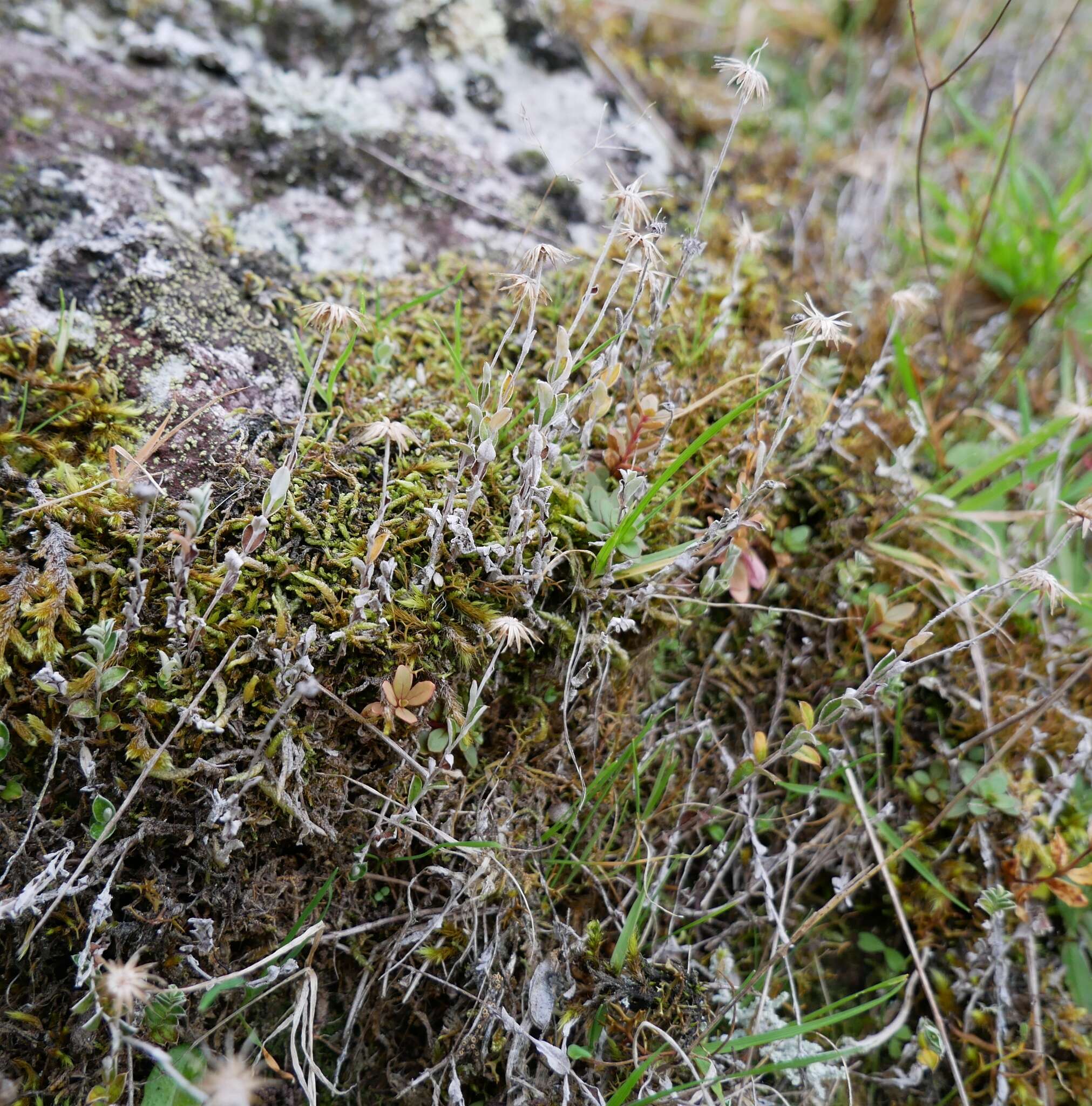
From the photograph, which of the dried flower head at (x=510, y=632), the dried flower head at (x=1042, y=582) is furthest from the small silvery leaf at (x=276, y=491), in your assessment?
the dried flower head at (x=1042, y=582)

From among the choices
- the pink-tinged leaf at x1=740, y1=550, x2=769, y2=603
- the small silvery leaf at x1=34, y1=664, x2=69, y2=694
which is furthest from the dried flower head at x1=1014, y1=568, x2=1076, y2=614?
the small silvery leaf at x1=34, y1=664, x2=69, y2=694

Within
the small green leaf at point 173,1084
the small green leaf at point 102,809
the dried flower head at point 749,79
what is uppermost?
the dried flower head at point 749,79

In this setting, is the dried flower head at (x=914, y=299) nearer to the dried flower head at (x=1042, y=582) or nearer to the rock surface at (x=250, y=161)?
the dried flower head at (x=1042, y=582)

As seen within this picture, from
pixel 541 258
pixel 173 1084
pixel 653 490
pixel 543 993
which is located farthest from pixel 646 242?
pixel 173 1084

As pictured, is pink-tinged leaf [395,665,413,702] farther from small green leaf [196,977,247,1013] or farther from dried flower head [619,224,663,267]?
dried flower head [619,224,663,267]

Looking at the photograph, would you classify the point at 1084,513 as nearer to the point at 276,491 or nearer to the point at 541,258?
the point at 541,258

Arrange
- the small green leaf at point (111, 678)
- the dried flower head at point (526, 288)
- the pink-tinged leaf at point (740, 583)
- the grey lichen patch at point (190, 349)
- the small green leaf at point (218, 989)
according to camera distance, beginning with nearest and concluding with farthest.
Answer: the small green leaf at point (218, 989), the small green leaf at point (111, 678), the dried flower head at point (526, 288), the grey lichen patch at point (190, 349), the pink-tinged leaf at point (740, 583)

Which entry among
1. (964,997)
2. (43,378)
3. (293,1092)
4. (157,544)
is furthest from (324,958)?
(964,997)
